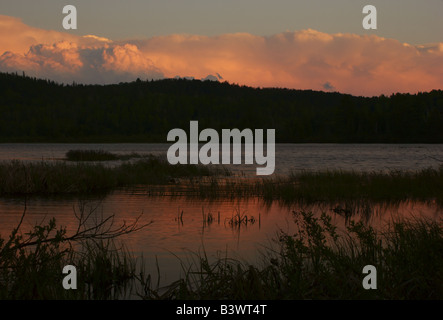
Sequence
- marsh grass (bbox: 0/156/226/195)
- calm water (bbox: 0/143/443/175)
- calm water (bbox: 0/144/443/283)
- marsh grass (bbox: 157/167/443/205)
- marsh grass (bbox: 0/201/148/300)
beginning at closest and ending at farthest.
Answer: marsh grass (bbox: 0/201/148/300)
calm water (bbox: 0/144/443/283)
marsh grass (bbox: 157/167/443/205)
marsh grass (bbox: 0/156/226/195)
calm water (bbox: 0/143/443/175)

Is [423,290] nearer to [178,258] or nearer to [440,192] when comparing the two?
[178,258]

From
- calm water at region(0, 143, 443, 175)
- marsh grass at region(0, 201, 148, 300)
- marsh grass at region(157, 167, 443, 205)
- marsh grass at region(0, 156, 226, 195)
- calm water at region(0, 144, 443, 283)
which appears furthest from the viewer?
calm water at region(0, 143, 443, 175)

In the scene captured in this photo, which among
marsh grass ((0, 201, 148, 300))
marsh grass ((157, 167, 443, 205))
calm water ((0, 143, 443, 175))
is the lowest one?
marsh grass ((0, 201, 148, 300))

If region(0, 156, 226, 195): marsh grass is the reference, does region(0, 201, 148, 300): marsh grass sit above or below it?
below

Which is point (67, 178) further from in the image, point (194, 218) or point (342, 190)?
point (342, 190)

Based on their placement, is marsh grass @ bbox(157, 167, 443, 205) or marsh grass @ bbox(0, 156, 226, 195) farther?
marsh grass @ bbox(0, 156, 226, 195)

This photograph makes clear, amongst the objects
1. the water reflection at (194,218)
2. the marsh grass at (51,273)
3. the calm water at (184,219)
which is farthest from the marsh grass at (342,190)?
the marsh grass at (51,273)

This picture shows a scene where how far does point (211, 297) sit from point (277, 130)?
184m

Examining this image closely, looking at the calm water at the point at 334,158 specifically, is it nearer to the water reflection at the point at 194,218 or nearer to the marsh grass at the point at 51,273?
the water reflection at the point at 194,218

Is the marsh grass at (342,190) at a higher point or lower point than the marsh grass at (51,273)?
higher

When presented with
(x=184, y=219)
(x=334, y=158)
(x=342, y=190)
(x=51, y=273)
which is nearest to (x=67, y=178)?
(x=184, y=219)

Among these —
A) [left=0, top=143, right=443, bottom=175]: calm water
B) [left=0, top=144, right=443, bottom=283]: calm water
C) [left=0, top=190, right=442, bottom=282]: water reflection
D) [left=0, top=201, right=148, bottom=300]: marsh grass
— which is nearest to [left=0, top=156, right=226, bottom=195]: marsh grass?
[left=0, top=144, right=443, bottom=283]: calm water

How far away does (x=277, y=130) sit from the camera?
625ft

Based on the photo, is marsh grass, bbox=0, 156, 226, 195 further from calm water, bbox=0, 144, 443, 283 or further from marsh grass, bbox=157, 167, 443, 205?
marsh grass, bbox=157, 167, 443, 205
